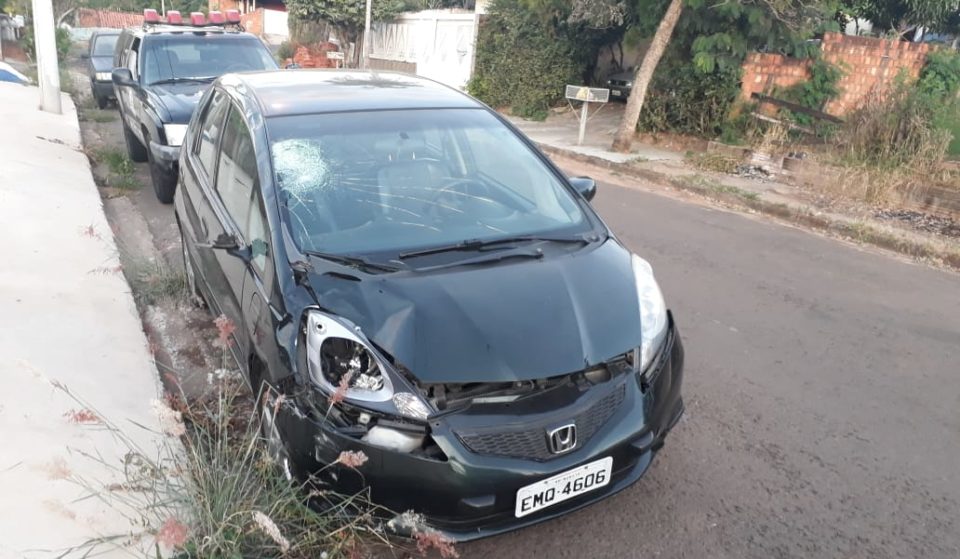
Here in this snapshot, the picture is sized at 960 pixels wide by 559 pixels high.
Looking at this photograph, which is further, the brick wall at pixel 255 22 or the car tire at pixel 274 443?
the brick wall at pixel 255 22

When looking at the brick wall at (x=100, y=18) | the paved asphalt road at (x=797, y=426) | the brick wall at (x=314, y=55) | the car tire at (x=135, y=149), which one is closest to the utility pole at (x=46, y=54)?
the car tire at (x=135, y=149)

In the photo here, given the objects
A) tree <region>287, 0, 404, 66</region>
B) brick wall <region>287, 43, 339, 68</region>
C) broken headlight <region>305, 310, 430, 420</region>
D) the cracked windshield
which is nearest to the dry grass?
the cracked windshield

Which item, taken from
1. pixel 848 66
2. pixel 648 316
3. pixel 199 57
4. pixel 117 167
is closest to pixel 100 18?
Result: pixel 117 167

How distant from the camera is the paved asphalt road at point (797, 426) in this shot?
292cm

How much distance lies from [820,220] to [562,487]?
700 centimetres

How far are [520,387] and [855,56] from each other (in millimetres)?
11971

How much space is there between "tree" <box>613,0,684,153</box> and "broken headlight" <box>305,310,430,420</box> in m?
10.2

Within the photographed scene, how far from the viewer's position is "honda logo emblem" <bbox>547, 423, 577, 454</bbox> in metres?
2.48

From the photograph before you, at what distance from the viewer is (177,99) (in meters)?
7.56

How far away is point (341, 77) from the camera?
4262 mm

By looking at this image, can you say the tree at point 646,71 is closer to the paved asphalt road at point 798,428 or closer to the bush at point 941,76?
the bush at point 941,76

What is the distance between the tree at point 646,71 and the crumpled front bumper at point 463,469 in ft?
33.1

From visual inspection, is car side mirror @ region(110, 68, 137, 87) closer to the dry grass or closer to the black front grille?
the black front grille

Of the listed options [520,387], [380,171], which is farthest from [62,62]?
[520,387]
